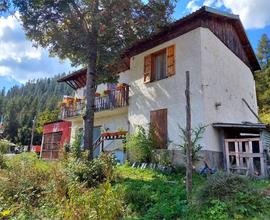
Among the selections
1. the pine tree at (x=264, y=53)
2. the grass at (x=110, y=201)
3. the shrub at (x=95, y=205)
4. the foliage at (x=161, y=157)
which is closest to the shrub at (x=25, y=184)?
the grass at (x=110, y=201)

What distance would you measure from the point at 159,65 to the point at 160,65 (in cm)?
7

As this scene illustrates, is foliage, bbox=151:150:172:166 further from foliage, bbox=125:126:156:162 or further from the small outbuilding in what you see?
the small outbuilding

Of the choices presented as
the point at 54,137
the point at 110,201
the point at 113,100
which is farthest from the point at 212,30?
the point at 54,137

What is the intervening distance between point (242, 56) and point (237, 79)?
2510 millimetres

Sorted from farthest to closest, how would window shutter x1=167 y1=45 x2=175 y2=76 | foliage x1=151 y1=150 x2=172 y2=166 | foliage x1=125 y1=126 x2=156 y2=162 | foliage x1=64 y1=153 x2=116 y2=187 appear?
window shutter x1=167 y1=45 x2=175 y2=76, foliage x1=125 y1=126 x2=156 y2=162, foliage x1=151 y1=150 x2=172 y2=166, foliage x1=64 y1=153 x2=116 y2=187

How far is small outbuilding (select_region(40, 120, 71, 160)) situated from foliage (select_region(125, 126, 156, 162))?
10.3 metres

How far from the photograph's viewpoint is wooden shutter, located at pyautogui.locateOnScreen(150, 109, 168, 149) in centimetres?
1299

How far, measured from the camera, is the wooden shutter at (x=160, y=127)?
13.0 meters

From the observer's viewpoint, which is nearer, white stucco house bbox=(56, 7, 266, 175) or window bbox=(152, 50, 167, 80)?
white stucco house bbox=(56, 7, 266, 175)

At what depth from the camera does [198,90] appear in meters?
12.0

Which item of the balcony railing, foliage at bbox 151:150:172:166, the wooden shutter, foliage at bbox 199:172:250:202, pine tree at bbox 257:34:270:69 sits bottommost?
foliage at bbox 199:172:250:202

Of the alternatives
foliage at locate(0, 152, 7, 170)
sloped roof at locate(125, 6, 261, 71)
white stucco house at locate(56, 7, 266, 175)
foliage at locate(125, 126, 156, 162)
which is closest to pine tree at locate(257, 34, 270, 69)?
sloped roof at locate(125, 6, 261, 71)

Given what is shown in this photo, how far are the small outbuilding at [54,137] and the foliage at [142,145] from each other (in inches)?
405

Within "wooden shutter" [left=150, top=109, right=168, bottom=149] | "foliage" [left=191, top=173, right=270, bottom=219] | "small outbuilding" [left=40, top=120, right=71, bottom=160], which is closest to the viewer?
"foliage" [left=191, top=173, right=270, bottom=219]
